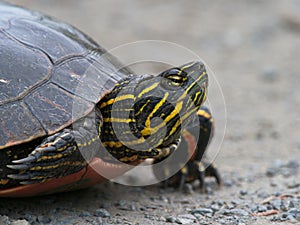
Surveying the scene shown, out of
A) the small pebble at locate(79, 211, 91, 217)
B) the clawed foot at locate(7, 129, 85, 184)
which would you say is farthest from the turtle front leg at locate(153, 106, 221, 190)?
the clawed foot at locate(7, 129, 85, 184)

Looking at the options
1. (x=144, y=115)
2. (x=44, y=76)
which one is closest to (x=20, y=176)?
(x=44, y=76)

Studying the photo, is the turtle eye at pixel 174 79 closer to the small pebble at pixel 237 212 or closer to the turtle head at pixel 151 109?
the turtle head at pixel 151 109

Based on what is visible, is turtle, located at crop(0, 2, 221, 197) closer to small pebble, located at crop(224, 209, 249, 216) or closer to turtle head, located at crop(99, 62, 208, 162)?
turtle head, located at crop(99, 62, 208, 162)

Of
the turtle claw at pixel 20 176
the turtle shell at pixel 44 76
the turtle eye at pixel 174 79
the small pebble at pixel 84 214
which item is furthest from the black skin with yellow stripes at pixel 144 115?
the small pebble at pixel 84 214

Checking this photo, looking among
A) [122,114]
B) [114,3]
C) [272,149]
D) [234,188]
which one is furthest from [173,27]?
[122,114]

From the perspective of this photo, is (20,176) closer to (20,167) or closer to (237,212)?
(20,167)

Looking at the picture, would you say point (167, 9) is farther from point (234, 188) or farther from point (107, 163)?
point (107, 163)
